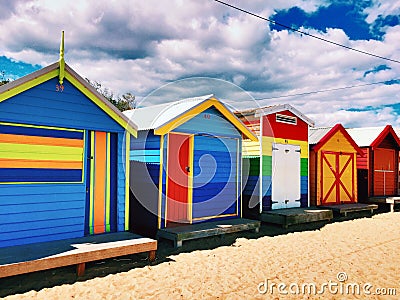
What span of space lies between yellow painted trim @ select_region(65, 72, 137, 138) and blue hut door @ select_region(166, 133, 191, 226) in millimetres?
1409

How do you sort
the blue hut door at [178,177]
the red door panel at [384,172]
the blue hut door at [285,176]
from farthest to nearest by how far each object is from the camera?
the red door panel at [384,172], the blue hut door at [285,176], the blue hut door at [178,177]

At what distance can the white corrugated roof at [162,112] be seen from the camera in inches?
305

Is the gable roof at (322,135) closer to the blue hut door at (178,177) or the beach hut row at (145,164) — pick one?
the beach hut row at (145,164)

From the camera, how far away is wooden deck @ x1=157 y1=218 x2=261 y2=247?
284 inches

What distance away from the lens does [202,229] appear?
7.61m

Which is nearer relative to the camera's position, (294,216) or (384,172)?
(294,216)

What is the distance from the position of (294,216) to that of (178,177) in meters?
3.57

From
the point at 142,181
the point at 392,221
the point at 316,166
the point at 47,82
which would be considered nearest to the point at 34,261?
the point at 47,82

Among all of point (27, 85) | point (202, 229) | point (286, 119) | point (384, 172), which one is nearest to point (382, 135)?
point (384, 172)

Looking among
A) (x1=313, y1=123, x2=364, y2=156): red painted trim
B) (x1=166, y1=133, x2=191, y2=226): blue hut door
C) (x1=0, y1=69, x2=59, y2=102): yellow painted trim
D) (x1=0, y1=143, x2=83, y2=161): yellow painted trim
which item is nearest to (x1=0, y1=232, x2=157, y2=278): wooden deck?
(x1=0, y1=143, x2=83, y2=161): yellow painted trim

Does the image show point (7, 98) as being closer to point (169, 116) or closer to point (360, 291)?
point (169, 116)

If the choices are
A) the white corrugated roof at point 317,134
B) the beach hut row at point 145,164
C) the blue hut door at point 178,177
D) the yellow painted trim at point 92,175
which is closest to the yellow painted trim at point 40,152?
the beach hut row at point 145,164

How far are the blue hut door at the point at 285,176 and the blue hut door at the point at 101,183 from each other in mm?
5345

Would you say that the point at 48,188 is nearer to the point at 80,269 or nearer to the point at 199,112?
the point at 80,269
